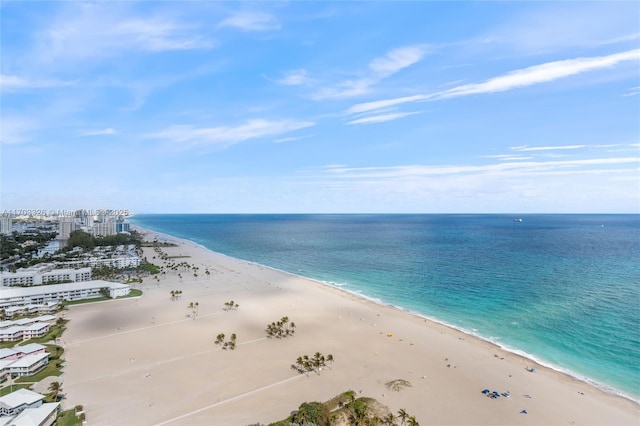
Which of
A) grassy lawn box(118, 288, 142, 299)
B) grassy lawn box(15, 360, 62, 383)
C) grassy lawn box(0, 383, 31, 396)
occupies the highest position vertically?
grassy lawn box(118, 288, 142, 299)

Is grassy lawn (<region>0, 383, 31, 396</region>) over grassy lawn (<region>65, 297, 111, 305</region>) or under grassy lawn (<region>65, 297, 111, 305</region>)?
under

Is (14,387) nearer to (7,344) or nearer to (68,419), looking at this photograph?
(68,419)

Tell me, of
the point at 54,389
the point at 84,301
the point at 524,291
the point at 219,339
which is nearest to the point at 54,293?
the point at 84,301

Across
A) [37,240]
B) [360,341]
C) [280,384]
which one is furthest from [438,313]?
[37,240]

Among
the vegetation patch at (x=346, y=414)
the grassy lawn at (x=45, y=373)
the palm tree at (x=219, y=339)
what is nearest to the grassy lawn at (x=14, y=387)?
the grassy lawn at (x=45, y=373)

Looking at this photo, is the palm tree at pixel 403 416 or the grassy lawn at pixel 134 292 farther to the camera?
the grassy lawn at pixel 134 292

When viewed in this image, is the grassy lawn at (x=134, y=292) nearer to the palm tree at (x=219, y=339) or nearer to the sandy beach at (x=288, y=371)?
the sandy beach at (x=288, y=371)

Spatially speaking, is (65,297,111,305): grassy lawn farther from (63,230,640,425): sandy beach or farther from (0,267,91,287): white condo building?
(0,267,91,287): white condo building

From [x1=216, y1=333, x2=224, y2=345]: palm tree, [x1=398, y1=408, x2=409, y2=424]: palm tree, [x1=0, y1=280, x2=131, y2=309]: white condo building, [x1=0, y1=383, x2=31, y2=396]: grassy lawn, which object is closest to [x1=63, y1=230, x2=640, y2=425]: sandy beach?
[x1=216, y1=333, x2=224, y2=345]: palm tree
